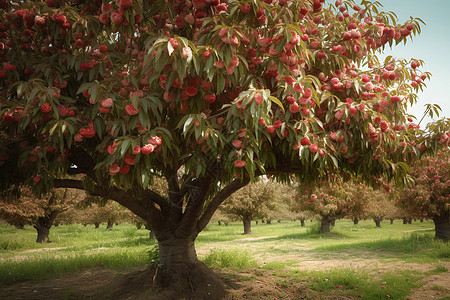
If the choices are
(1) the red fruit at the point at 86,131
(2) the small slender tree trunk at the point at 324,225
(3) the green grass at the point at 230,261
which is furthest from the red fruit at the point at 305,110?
(2) the small slender tree trunk at the point at 324,225

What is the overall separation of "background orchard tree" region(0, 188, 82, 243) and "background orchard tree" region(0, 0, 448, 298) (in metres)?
11.1

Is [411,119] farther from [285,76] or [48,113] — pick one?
[48,113]

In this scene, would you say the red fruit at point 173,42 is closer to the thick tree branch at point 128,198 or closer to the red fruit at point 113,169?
the red fruit at point 113,169

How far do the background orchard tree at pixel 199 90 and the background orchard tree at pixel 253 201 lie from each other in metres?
20.6

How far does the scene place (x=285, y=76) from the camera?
3.44 metres

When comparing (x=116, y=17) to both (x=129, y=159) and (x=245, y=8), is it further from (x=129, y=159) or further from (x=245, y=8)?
(x=129, y=159)

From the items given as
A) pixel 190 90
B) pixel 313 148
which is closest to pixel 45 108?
pixel 190 90

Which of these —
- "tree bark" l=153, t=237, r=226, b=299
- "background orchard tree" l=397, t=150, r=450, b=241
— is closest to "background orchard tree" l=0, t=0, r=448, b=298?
"tree bark" l=153, t=237, r=226, b=299

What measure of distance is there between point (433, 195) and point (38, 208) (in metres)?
20.0

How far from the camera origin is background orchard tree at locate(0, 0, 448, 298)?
3008mm

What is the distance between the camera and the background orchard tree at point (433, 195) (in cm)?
1344

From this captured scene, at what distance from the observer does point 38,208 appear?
52.2 ft

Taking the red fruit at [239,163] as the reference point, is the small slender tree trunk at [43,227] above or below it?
below

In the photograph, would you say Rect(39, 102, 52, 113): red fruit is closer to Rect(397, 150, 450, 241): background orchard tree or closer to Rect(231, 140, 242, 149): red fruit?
Rect(231, 140, 242, 149): red fruit
